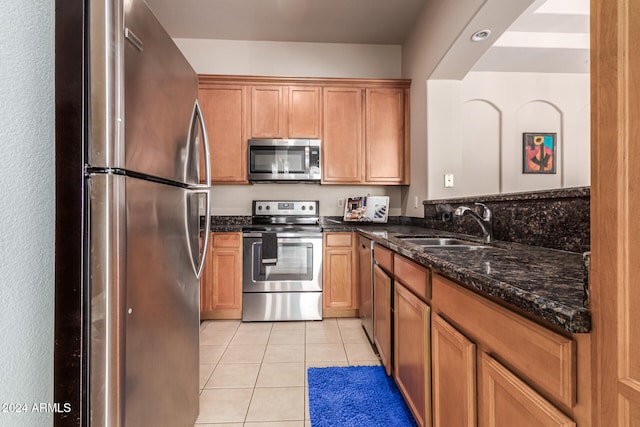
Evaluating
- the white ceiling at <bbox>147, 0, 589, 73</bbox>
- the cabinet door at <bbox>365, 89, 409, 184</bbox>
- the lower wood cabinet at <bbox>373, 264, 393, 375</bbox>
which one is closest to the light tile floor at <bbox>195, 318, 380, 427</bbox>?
the lower wood cabinet at <bbox>373, 264, 393, 375</bbox>

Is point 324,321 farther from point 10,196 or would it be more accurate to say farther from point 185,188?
point 10,196

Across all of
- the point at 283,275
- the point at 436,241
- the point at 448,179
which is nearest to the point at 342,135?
the point at 448,179

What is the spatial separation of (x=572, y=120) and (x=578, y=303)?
405 cm

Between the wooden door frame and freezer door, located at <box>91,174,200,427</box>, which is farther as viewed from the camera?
freezer door, located at <box>91,174,200,427</box>

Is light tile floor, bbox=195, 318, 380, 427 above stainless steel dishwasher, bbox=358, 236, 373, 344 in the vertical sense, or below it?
below

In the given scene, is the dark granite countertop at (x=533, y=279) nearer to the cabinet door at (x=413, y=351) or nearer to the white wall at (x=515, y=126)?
the cabinet door at (x=413, y=351)

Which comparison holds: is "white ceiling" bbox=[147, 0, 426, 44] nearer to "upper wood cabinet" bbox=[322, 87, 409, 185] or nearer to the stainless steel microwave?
"upper wood cabinet" bbox=[322, 87, 409, 185]

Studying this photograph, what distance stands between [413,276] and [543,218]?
24.7 inches

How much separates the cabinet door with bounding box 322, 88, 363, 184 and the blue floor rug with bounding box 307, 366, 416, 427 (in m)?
1.89

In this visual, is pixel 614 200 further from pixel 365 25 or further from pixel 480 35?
pixel 365 25

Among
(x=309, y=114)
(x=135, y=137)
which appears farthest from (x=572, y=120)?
(x=135, y=137)

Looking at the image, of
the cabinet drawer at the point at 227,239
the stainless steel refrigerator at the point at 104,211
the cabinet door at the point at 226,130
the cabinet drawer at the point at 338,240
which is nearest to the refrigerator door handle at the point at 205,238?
Answer: the stainless steel refrigerator at the point at 104,211

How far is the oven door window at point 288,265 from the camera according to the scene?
9.39 ft

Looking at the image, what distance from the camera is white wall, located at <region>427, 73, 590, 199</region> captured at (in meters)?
3.47
